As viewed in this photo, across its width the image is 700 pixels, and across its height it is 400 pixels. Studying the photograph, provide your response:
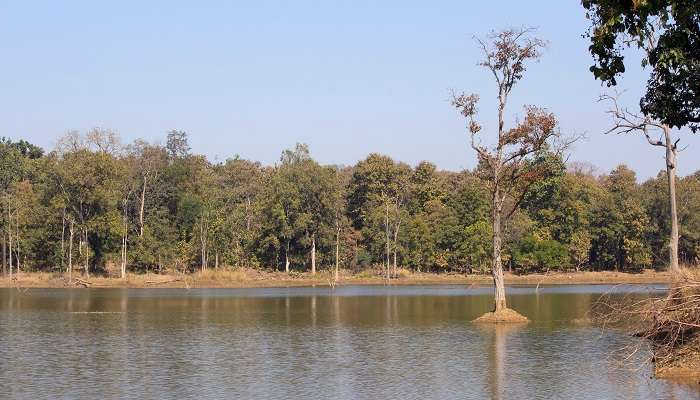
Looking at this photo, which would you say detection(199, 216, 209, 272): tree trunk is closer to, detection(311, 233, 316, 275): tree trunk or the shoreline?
the shoreline

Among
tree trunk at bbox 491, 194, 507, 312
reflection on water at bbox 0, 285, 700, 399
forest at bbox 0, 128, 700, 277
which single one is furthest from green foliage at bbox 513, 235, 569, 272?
tree trunk at bbox 491, 194, 507, 312

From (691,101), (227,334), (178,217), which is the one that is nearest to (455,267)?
(178,217)

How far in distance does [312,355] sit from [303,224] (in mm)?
75610

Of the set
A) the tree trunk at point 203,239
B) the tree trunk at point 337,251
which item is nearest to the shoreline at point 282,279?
the tree trunk at point 337,251

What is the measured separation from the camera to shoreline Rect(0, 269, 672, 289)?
99562 mm

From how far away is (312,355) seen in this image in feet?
111

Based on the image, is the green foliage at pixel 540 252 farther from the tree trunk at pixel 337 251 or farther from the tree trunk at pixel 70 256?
the tree trunk at pixel 70 256

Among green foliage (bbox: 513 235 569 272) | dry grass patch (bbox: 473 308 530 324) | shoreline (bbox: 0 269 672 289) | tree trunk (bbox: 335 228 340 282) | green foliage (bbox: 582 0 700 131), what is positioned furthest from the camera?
green foliage (bbox: 513 235 569 272)

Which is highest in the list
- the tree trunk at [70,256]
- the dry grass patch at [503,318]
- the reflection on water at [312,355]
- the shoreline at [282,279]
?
the tree trunk at [70,256]

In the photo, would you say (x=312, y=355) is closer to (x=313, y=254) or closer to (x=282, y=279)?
(x=282, y=279)

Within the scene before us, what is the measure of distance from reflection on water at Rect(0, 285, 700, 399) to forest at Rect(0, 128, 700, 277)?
47.1 m

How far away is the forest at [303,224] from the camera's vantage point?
104312mm

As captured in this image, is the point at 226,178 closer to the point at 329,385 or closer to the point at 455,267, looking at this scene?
the point at 455,267

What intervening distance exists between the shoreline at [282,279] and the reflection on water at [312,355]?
40887 millimetres
